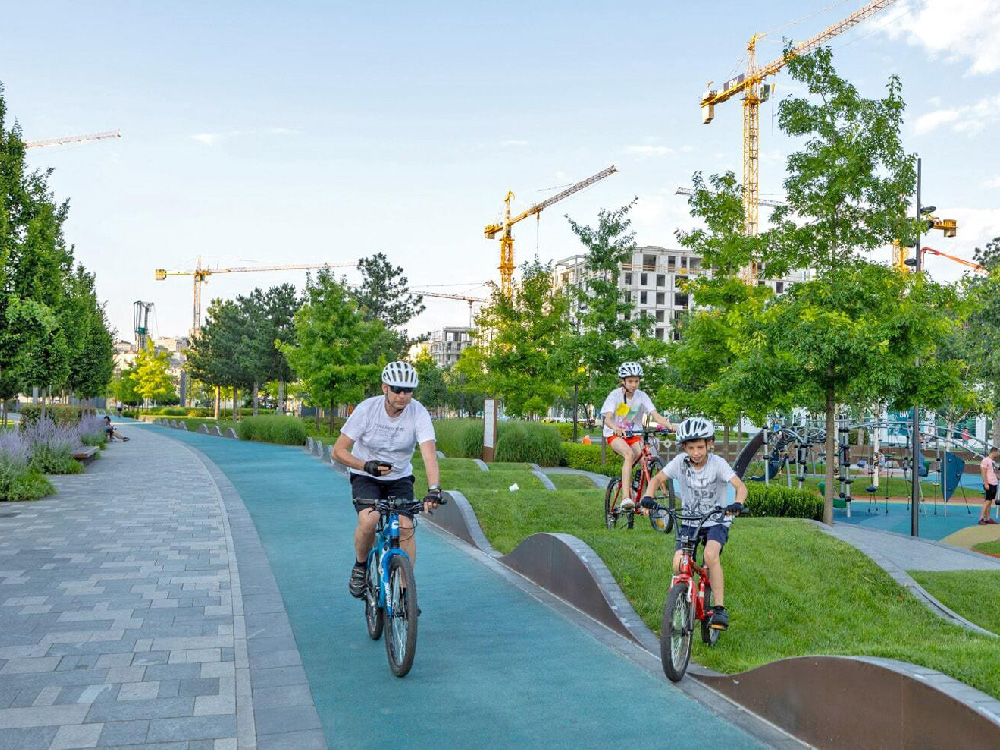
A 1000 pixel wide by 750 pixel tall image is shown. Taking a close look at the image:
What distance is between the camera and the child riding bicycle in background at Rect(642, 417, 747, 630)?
5.85 meters

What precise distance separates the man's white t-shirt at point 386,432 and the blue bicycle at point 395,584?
0.33m

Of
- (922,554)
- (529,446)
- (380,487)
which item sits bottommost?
(922,554)

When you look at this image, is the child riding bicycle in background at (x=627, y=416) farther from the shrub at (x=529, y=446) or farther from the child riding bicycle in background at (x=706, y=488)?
the shrub at (x=529, y=446)

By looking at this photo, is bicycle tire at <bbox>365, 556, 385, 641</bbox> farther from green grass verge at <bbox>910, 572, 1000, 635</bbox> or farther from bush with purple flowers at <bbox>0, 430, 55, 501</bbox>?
bush with purple flowers at <bbox>0, 430, 55, 501</bbox>

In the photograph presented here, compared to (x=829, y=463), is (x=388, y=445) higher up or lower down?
higher up

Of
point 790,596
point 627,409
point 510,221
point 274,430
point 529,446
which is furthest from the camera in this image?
point 510,221

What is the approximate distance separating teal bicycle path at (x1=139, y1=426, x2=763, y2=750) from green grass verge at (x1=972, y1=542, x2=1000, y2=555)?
953 cm

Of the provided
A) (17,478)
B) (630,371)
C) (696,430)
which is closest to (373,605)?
(696,430)

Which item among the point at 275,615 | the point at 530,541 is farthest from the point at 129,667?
the point at 530,541

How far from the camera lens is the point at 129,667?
18.1 feet

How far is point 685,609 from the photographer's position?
18.1 feet

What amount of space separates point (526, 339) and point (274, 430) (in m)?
13.3

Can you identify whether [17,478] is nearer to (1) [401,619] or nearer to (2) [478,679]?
(1) [401,619]

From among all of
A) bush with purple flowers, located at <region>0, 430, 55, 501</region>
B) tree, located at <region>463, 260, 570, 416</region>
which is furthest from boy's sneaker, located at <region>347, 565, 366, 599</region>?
tree, located at <region>463, 260, 570, 416</region>
